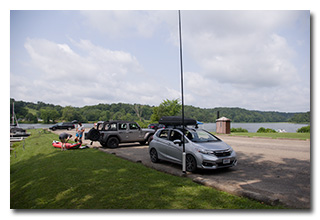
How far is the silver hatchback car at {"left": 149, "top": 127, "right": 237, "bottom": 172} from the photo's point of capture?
760 cm

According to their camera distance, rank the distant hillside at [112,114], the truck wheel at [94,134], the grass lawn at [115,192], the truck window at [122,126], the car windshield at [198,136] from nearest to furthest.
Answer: the grass lawn at [115,192], the car windshield at [198,136], the truck wheel at [94,134], the truck window at [122,126], the distant hillside at [112,114]

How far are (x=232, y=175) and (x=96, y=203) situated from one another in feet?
14.9

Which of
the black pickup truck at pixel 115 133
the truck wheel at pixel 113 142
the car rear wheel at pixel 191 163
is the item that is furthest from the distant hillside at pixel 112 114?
the car rear wheel at pixel 191 163

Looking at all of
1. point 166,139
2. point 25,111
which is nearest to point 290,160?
point 166,139

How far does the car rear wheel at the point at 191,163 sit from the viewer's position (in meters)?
7.73

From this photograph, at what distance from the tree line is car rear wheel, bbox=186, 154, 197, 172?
28.8 meters

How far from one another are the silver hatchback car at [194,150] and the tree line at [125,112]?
27.3 metres

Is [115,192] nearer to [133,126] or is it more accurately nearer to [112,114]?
[133,126]

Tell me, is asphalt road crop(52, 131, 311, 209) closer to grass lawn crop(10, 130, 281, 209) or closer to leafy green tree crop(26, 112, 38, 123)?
grass lawn crop(10, 130, 281, 209)

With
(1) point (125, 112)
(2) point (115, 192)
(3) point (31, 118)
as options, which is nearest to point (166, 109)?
(1) point (125, 112)

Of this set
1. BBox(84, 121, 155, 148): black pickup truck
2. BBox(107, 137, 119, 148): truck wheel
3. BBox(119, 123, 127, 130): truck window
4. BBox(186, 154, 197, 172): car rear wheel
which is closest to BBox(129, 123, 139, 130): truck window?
BBox(84, 121, 155, 148): black pickup truck

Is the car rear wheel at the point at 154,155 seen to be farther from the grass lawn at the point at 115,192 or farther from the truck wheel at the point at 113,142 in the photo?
the truck wheel at the point at 113,142

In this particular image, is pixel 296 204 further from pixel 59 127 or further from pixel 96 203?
pixel 59 127

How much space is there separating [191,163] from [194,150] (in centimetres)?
46
